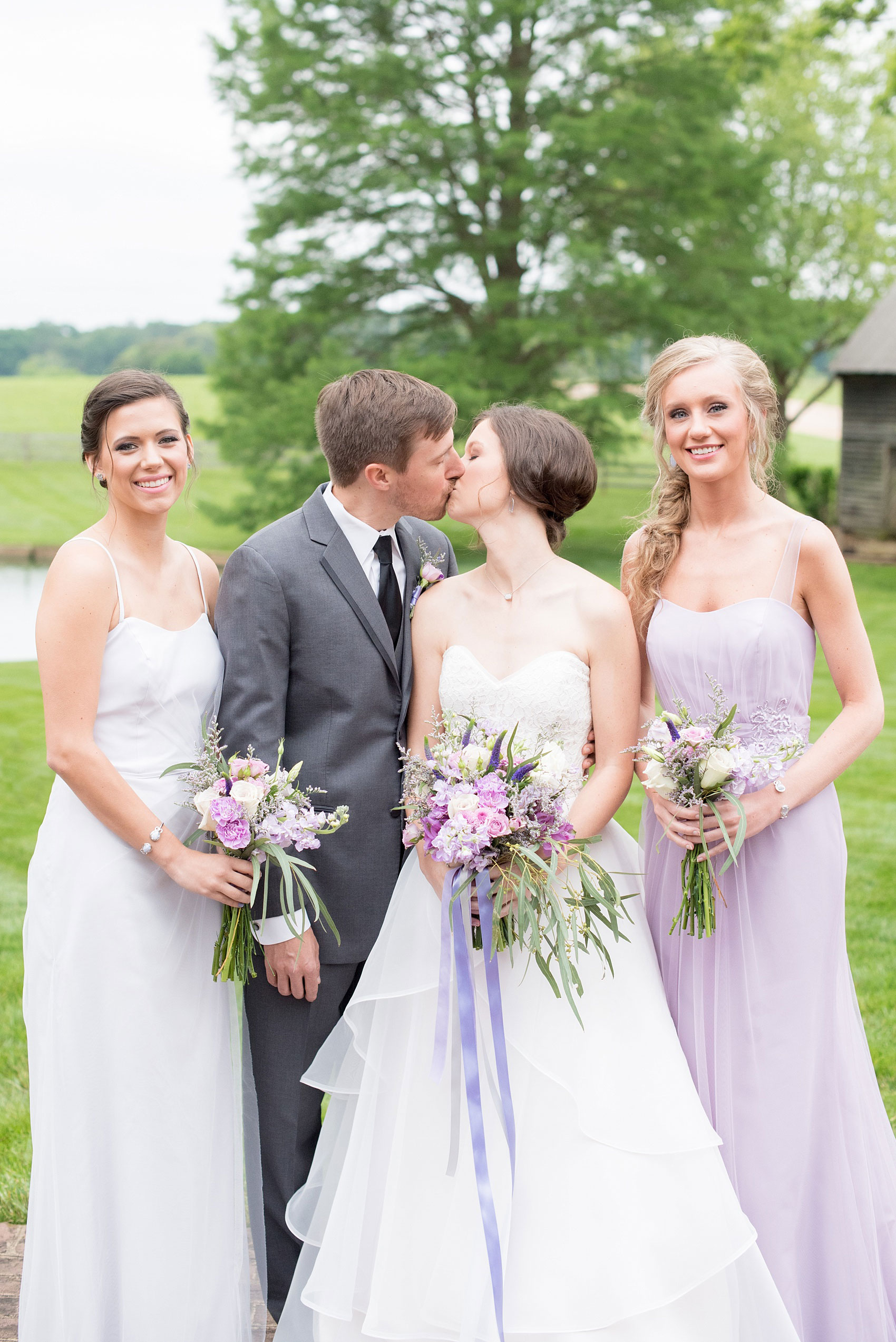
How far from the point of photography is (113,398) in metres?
3.33

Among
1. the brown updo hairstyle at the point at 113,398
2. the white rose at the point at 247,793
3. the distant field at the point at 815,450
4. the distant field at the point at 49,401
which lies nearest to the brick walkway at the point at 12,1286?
the white rose at the point at 247,793

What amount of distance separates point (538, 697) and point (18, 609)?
22.4 m

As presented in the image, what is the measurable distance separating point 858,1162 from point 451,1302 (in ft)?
4.23

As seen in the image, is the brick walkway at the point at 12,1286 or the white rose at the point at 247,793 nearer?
the white rose at the point at 247,793

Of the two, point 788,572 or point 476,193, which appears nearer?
point 788,572

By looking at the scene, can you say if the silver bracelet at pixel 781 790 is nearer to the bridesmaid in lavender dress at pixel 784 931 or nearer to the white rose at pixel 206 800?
the bridesmaid in lavender dress at pixel 784 931

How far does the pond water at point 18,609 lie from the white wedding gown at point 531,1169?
13.8 meters

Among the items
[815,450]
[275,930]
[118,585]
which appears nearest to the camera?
[118,585]

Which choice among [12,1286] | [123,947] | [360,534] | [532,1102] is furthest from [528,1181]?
[12,1286]

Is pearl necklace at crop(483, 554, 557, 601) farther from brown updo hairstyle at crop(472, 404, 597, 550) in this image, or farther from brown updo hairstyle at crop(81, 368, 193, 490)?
brown updo hairstyle at crop(81, 368, 193, 490)

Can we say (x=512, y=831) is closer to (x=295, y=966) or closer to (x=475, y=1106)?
(x=475, y=1106)

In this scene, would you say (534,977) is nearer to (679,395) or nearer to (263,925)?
(263,925)

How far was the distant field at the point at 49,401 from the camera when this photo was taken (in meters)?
42.5

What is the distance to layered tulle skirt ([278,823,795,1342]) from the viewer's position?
9.68 feet
